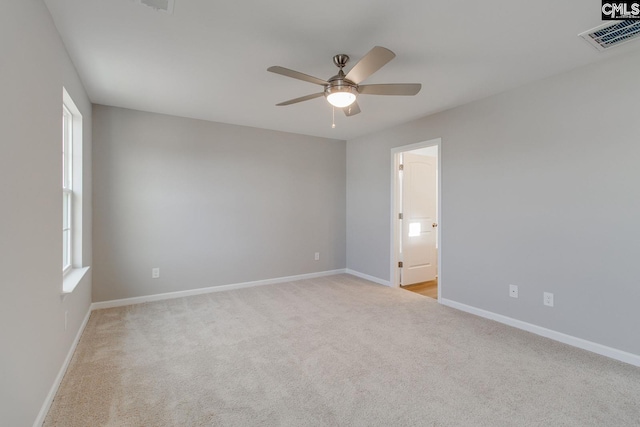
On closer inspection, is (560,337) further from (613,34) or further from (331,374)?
(613,34)

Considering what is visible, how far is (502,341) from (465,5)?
2703mm

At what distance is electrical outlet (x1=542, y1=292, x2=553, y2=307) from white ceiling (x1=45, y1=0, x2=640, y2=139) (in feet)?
6.61

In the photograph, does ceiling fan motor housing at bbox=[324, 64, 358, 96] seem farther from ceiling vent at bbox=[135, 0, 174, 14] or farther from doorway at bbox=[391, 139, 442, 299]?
doorway at bbox=[391, 139, 442, 299]

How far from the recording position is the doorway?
4.66 metres

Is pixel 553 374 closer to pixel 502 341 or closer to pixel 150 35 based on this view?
pixel 502 341

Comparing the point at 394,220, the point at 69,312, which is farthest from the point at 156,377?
the point at 394,220

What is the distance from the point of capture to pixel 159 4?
→ 1.82m

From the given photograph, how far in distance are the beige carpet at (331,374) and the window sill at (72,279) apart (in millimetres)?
569

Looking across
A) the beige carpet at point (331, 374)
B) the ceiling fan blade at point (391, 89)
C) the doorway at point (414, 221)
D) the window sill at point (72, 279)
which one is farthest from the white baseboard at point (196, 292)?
the ceiling fan blade at point (391, 89)

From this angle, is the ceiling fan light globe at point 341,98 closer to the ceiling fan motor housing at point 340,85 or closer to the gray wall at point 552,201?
the ceiling fan motor housing at point 340,85

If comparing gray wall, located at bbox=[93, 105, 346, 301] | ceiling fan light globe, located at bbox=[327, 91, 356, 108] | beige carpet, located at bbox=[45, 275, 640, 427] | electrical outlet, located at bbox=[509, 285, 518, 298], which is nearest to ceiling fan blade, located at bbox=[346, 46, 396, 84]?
ceiling fan light globe, located at bbox=[327, 91, 356, 108]

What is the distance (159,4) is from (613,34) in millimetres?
2973

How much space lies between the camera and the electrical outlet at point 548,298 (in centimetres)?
289

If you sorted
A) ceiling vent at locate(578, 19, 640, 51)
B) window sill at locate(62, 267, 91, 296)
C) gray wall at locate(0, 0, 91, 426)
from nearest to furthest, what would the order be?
gray wall at locate(0, 0, 91, 426), ceiling vent at locate(578, 19, 640, 51), window sill at locate(62, 267, 91, 296)
